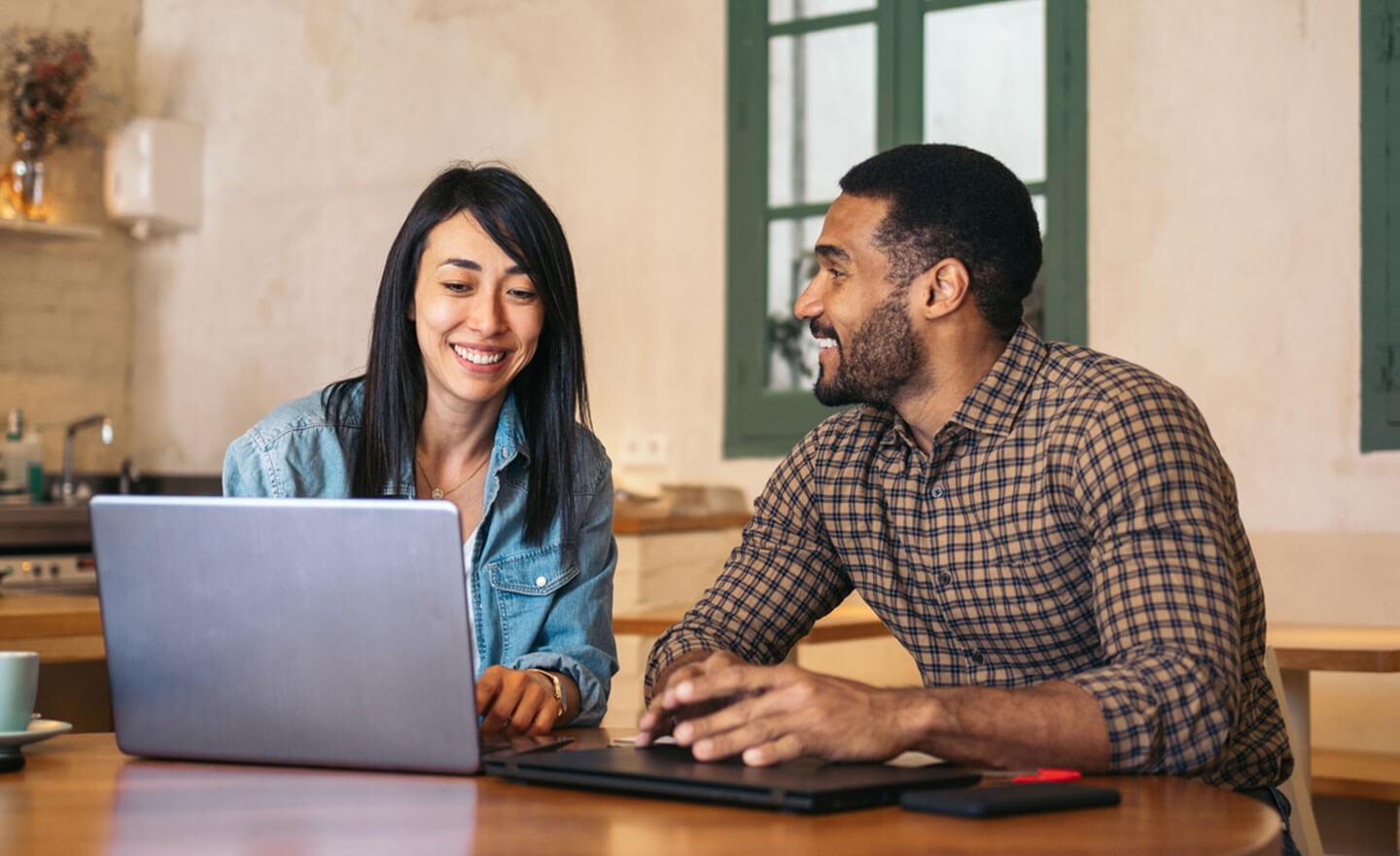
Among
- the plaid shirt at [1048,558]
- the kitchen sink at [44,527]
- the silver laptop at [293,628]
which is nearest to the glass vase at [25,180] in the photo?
the kitchen sink at [44,527]

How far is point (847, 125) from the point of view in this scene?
4.73m

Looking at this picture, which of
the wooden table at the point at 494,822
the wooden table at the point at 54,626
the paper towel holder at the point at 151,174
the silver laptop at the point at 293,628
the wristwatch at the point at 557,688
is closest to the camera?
the wooden table at the point at 494,822

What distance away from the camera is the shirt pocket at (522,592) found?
1.93 m

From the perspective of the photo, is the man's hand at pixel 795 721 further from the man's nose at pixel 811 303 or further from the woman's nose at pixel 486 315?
the woman's nose at pixel 486 315

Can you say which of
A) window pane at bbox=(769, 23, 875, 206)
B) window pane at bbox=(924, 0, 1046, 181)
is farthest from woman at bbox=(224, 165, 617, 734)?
window pane at bbox=(769, 23, 875, 206)

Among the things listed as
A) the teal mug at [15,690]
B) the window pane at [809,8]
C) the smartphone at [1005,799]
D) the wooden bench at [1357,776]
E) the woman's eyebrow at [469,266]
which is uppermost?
the window pane at [809,8]

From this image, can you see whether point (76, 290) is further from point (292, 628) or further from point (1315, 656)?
point (292, 628)

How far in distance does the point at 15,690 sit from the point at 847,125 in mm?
3677

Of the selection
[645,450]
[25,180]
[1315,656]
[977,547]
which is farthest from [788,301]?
[977,547]

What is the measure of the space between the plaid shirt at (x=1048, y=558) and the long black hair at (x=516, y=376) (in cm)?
29

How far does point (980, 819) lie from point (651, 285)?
398cm

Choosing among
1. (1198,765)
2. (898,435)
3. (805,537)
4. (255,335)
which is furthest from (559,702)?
(255,335)

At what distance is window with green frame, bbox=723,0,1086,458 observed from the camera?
4.32 m

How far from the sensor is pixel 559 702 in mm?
1734
